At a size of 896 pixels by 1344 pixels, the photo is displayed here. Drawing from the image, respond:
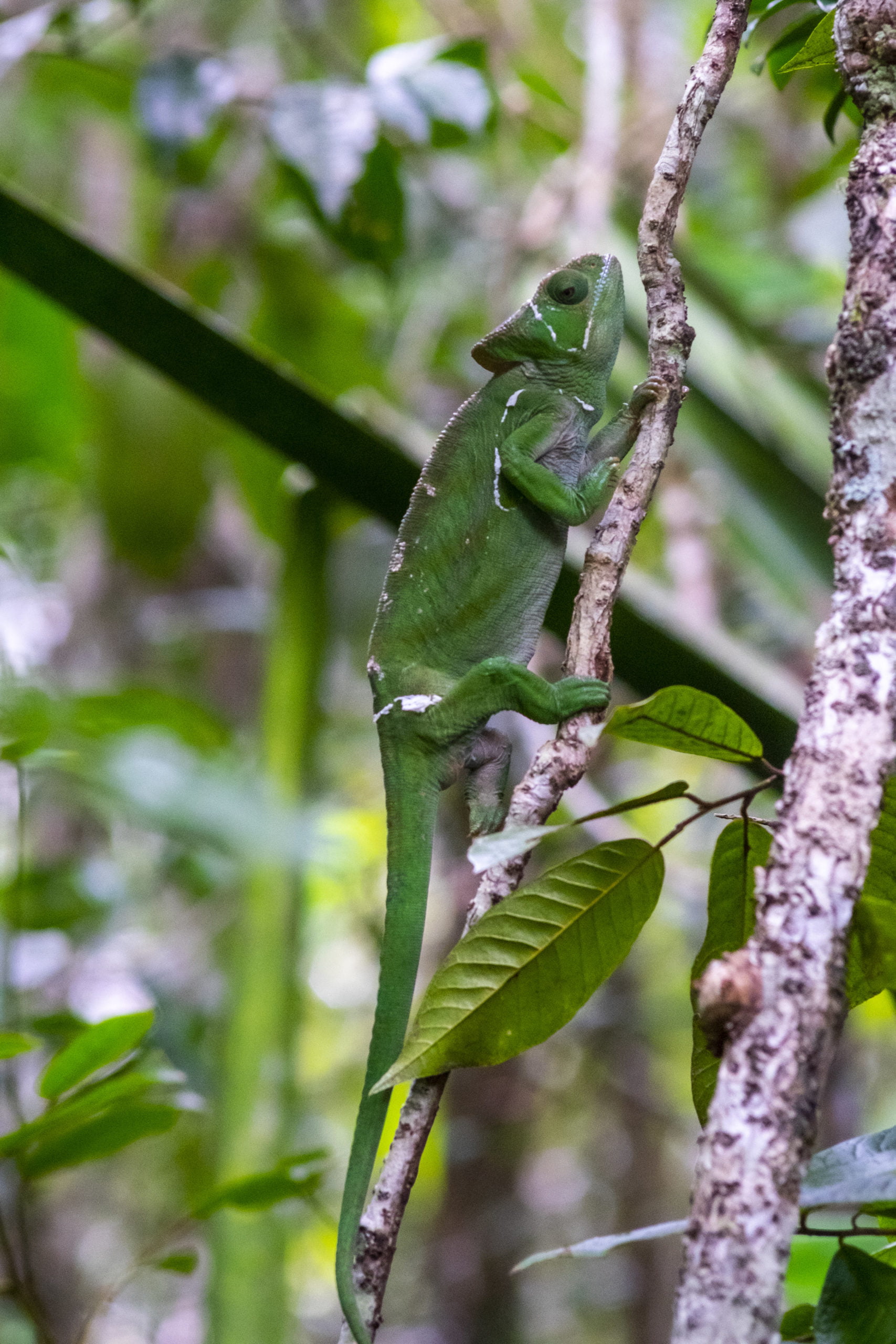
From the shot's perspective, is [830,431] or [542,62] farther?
[542,62]

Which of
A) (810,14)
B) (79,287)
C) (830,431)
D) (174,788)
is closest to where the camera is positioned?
(830,431)

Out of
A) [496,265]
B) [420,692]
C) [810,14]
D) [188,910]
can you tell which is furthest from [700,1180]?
[188,910]

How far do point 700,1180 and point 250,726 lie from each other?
3704mm

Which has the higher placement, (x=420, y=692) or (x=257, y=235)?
(x=257, y=235)

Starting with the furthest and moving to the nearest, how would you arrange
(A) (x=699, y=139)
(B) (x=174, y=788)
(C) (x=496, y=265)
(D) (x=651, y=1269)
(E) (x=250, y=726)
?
(E) (x=250, y=726), (D) (x=651, y=1269), (C) (x=496, y=265), (B) (x=174, y=788), (A) (x=699, y=139)

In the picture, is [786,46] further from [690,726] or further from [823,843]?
[823,843]

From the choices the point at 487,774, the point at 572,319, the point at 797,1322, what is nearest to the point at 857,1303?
the point at 797,1322

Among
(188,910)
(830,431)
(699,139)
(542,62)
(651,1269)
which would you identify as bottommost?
(651,1269)

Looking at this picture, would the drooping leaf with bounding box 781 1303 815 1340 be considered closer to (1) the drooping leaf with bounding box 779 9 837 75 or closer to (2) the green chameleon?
(2) the green chameleon

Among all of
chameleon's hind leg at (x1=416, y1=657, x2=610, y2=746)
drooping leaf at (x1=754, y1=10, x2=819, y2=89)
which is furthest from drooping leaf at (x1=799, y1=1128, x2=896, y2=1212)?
drooping leaf at (x1=754, y1=10, x2=819, y2=89)

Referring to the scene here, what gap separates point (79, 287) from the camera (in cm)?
160

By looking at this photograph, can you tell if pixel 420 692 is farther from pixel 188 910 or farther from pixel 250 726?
pixel 250 726

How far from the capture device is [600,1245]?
791 mm

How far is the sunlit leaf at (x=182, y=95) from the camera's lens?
191cm
